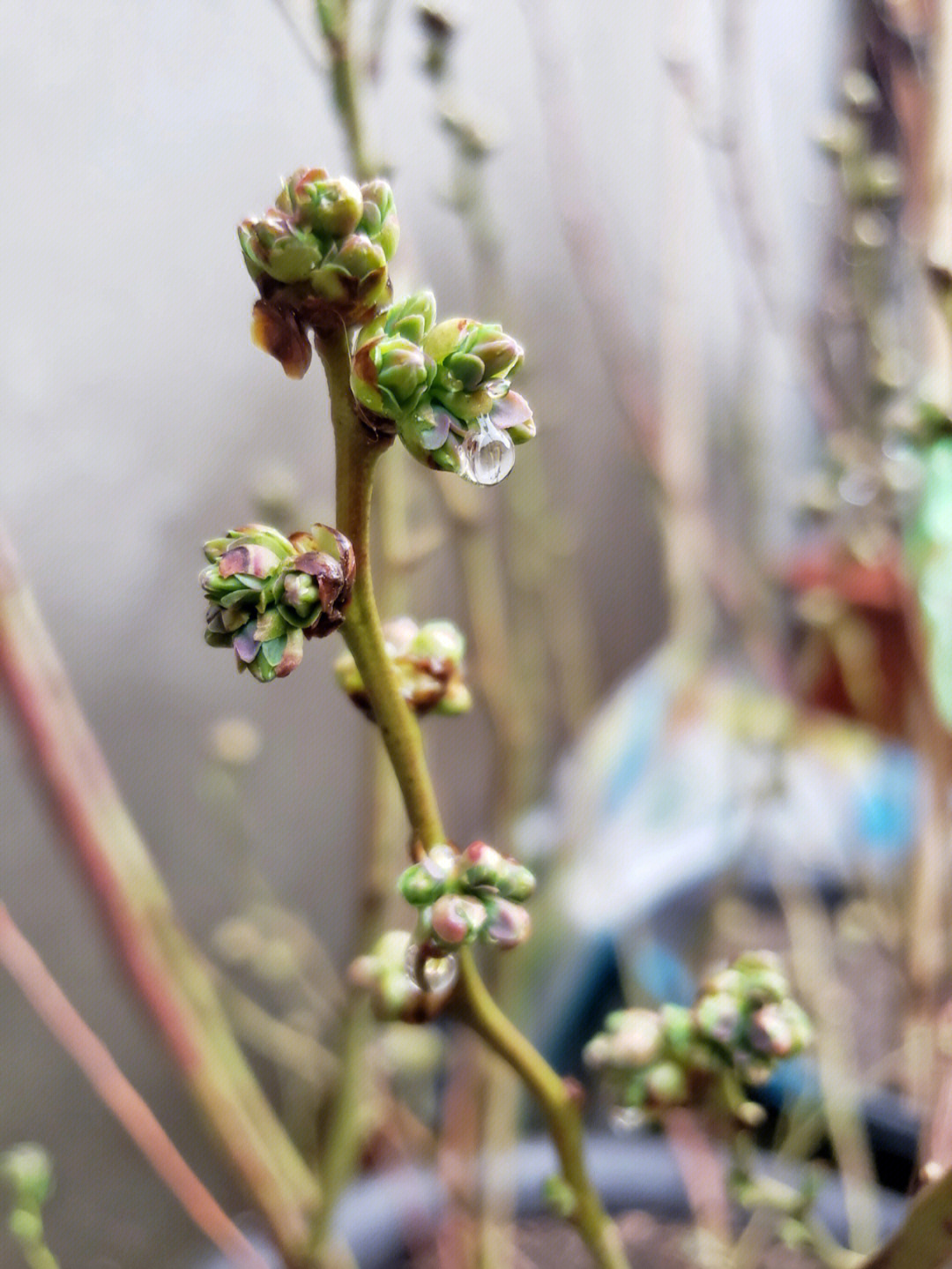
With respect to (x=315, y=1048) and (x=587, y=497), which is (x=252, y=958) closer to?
(x=315, y=1048)

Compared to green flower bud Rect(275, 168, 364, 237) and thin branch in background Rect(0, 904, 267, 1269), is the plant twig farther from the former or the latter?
green flower bud Rect(275, 168, 364, 237)

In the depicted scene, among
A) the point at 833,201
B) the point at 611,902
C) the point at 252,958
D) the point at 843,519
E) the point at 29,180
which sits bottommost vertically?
the point at 611,902

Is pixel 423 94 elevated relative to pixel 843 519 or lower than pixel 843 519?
elevated

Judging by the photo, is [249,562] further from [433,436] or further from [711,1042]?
[711,1042]

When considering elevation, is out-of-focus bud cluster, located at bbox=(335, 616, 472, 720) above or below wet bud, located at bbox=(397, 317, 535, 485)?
below

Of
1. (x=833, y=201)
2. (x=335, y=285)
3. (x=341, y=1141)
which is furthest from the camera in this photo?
(x=833, y=201)

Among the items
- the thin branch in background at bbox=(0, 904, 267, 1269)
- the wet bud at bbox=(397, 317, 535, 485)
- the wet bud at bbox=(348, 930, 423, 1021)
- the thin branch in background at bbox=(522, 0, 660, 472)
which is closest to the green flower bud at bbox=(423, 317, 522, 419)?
the wet bud at bbox=(397, 317, 535, 485)

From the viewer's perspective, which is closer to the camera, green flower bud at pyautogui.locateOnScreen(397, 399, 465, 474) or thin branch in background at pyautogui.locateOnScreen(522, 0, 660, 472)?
green flower bud at pyautogui.locateOnScreen(397, 399, 465, 474)

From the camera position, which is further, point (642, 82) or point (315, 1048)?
point (642, 82)

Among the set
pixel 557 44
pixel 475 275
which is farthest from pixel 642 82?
pixel 475 275
